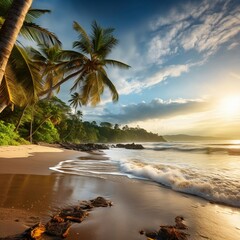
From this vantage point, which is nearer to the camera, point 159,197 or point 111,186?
point 159,197

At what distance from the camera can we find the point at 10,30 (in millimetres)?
4020

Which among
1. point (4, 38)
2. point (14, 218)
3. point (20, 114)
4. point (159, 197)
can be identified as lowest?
point (14, 218)

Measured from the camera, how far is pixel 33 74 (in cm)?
713

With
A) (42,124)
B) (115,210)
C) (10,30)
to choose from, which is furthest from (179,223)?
(42,124)

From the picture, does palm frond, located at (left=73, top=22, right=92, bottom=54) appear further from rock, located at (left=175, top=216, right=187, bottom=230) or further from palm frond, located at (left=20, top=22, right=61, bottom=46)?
rock, located at (left=175, top=216, right=187, bottom=230)

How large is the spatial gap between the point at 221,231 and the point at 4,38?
4.88 m

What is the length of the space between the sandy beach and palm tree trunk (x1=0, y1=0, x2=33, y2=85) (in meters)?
2.42

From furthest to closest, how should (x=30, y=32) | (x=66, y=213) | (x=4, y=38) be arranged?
1. (x=30, y=32)
2. (x=4, y=38)
3. (x=66, y=213)

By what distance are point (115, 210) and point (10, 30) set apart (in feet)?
12.6

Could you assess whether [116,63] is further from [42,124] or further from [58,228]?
[42,124]

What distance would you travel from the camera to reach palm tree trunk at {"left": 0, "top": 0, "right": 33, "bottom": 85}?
3.90 metres

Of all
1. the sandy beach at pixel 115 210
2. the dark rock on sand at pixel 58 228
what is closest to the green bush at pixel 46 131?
the sandy beach at pixel 115 210

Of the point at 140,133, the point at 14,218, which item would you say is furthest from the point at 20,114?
the point at 140,133

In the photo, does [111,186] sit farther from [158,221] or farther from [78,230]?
[78,230]
